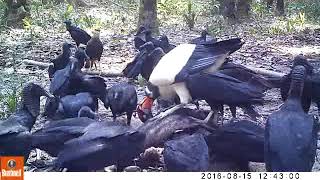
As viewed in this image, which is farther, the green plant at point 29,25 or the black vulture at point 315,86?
the green plant at point 29,25

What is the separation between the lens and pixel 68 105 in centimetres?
250

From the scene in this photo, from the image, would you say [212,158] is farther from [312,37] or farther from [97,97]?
[312,37]

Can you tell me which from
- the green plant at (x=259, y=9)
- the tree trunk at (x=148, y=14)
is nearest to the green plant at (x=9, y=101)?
the tree trunk at (x=148, y=14)

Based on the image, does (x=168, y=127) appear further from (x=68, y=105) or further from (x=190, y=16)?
(x=190, y=16)

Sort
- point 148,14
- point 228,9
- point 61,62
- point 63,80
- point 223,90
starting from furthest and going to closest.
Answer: point 228,9, point 148,14, point 61,62, point 63,80, point 223,90

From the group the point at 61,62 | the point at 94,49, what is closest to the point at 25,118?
the point at 61,62

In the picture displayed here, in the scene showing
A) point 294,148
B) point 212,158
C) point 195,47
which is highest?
point 195,47

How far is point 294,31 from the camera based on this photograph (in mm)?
5559

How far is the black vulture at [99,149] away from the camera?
1.93 m

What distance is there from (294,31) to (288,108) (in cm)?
379

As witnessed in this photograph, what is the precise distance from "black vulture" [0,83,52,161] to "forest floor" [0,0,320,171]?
0.16 metres

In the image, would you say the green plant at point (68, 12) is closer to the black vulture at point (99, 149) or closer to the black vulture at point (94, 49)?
the black vulture at point (94, 49)

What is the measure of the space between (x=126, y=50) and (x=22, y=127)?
1990 mm

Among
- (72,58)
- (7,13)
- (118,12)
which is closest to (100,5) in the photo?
(118,12)
